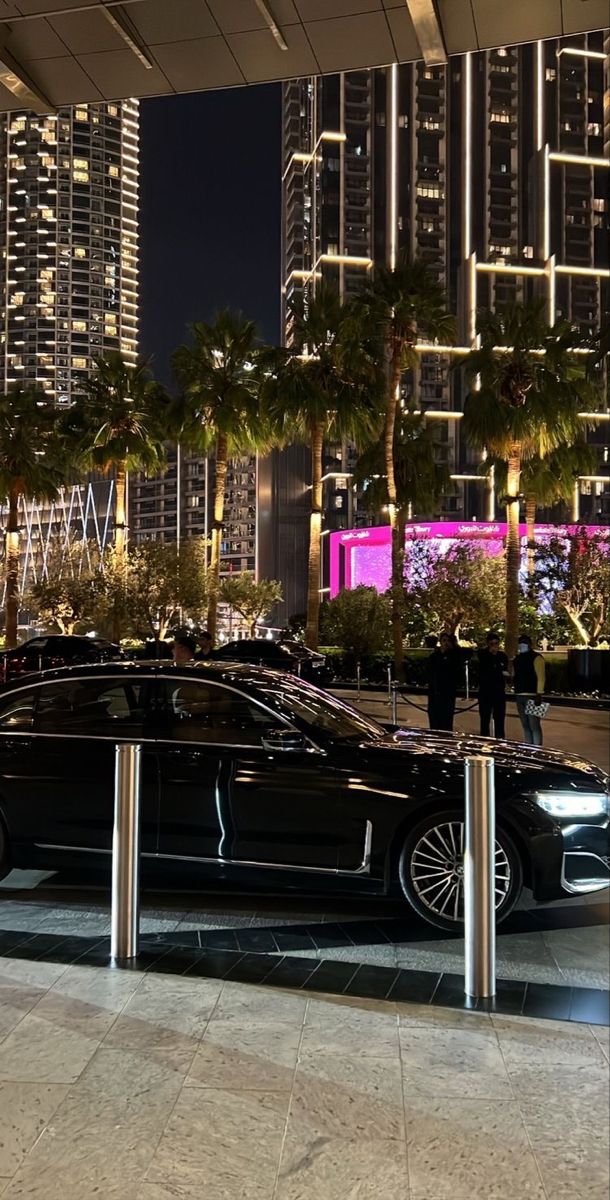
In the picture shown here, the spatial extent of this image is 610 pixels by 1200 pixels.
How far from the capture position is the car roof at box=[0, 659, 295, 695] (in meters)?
6.46

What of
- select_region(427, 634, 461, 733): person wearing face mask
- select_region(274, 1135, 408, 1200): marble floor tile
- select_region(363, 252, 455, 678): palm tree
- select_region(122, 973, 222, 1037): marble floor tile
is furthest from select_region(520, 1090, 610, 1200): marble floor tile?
select_region(363, 252, 455, 678): palm tree

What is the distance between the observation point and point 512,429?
102 feet

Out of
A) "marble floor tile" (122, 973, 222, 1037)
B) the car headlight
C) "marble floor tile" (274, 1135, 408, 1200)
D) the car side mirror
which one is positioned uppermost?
the car side mirror

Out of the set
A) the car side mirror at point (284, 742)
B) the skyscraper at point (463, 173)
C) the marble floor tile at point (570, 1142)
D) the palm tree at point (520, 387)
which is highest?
the skyscraper at point (463, 173)

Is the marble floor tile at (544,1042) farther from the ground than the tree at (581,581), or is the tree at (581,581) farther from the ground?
the tree at (581,581)

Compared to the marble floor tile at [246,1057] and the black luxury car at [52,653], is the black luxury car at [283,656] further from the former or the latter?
the marble floor tile at [246,1057]

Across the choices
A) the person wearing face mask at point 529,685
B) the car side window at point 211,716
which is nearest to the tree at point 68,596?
the person wearing face mask at point 529,685

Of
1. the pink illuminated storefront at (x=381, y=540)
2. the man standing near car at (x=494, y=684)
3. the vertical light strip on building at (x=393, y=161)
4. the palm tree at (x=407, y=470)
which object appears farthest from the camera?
the vertical light strip on building at (x=393, y=161)

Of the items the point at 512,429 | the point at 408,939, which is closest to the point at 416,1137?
the point at 408,939

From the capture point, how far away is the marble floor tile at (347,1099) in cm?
331

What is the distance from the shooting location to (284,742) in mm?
5984

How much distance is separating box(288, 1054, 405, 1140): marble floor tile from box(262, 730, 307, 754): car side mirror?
2231mm

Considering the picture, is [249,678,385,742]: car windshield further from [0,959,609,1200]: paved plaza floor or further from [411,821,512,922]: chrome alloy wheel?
[0,959,609,1200]: paved plaza floor

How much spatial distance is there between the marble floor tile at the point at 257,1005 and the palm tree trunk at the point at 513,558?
26.7m
